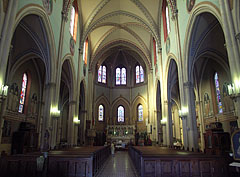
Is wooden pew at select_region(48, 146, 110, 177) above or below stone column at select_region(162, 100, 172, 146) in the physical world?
below

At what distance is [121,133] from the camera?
1188 inches

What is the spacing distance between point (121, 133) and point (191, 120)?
64.7 ft

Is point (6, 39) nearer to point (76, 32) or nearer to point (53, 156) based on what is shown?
point (53, 156)

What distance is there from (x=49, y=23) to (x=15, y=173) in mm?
8901

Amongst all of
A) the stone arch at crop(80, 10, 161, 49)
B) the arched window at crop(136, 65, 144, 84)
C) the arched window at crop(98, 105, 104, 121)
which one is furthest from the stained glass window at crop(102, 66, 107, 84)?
the stone arch at crop(80, 10, 161, 49)

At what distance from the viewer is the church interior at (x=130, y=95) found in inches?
314

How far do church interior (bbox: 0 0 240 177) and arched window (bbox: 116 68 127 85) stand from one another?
299 centimetres

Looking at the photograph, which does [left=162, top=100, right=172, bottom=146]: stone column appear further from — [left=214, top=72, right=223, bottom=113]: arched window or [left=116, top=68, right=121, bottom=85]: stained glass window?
[left=116, top=68, right=121, bottom=85]: stained glass window

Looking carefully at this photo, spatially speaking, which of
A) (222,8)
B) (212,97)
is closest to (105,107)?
(212,97)

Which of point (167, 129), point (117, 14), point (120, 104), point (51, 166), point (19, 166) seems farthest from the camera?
point (120, 104)

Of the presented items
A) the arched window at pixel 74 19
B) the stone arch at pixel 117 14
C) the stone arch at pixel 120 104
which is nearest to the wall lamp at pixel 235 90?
the stone arch at pixel 117 14

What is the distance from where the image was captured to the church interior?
797 cm

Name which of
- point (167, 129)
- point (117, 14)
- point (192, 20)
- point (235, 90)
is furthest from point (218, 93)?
point (117, 14)

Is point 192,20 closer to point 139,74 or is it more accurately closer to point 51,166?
point 51,166
